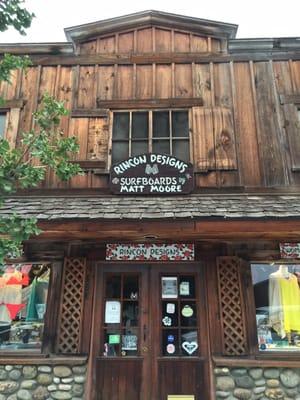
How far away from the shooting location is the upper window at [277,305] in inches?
233

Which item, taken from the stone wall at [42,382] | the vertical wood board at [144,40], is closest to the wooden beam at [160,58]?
the vertical wood board at [144,40]

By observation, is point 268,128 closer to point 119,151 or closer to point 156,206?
point 119,151

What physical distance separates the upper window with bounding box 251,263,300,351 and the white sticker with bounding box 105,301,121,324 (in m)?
2.30

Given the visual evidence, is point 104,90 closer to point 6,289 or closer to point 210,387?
point 6,289

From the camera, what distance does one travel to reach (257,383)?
550 centimetres

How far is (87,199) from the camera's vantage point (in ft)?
22.1

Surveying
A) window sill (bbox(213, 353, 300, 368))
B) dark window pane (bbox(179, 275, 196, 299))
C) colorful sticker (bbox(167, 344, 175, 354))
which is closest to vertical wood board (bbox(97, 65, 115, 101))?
dark window pane (bbox(179, 275, 196, 299))

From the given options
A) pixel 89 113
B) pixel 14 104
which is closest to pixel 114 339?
pixel 89 113

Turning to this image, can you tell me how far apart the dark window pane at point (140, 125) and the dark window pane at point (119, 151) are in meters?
0.28

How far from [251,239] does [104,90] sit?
14.3 ft

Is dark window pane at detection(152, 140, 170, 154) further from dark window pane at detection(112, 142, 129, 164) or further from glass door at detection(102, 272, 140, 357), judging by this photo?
glass door at detection(102, 272, 140, 357)

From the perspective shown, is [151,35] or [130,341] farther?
[151,35]

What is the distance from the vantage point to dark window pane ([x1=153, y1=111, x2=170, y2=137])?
753 cm

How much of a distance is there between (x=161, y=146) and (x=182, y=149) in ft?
1.42
